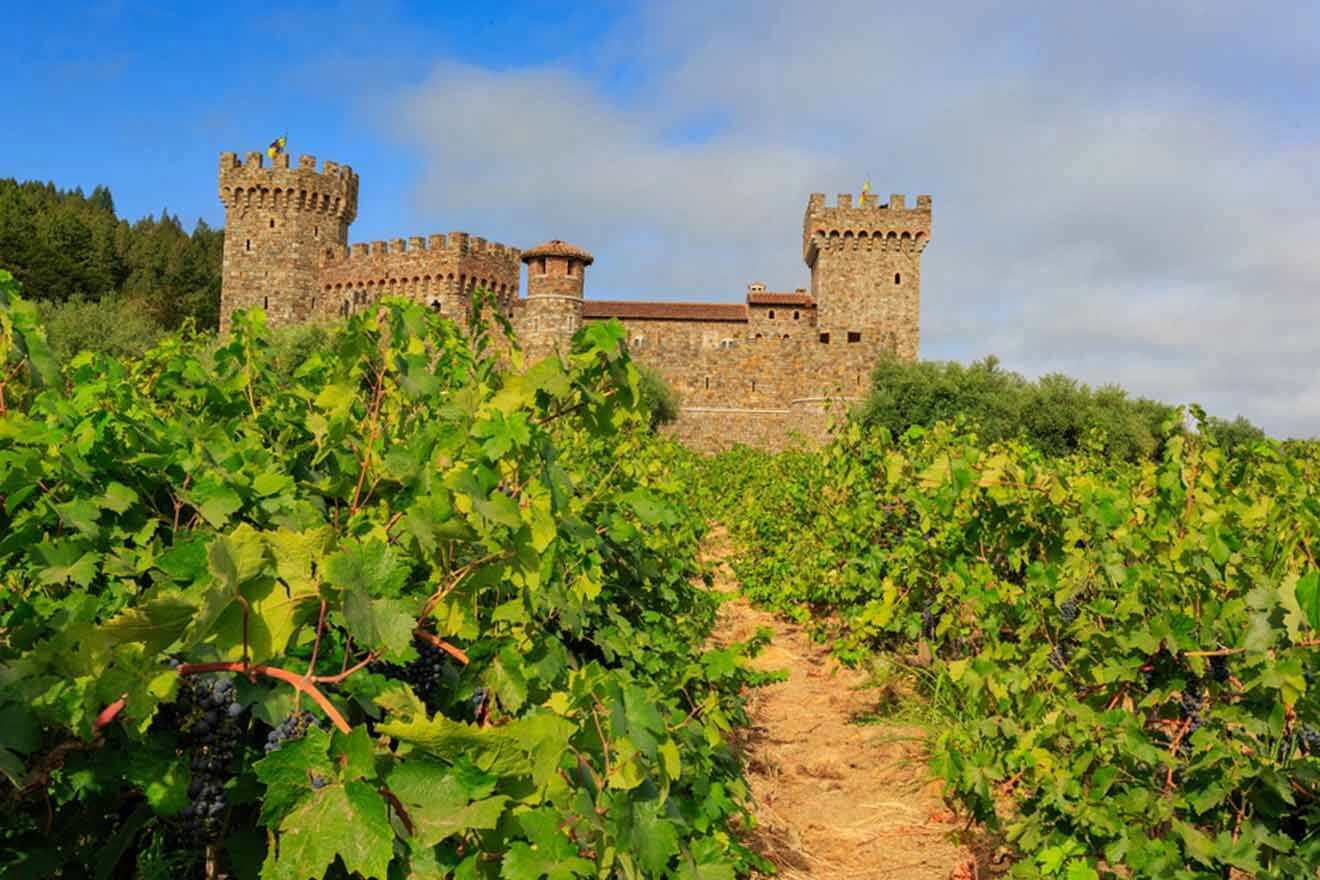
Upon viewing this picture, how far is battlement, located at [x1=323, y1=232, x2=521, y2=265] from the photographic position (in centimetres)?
3434

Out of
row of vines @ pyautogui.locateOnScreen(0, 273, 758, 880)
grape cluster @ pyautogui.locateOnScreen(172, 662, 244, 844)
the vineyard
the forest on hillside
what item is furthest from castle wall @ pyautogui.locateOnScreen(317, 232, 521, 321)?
grape cluster @ pyautogui.locateOnScreen(172, 662, 244, 844)

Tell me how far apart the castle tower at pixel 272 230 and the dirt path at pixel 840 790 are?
33175 mm

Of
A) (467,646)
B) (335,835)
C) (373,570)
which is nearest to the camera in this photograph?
(335,835)

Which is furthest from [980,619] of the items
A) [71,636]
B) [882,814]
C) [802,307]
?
[802,307]

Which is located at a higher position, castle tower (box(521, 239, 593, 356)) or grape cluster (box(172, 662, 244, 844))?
castle tower (box(521, 239, 593, 356))

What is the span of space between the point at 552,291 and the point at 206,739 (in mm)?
33924

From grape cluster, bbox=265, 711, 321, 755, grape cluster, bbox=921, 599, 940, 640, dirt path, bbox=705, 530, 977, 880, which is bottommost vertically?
dirt path, bbox=705, 530, 977, 880

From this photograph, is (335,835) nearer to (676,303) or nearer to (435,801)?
(435,801)

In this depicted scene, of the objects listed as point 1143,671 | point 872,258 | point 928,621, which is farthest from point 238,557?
point 872,258

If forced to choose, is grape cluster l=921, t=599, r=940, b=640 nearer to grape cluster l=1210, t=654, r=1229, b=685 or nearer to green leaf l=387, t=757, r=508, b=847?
grape cluster l=1210, t=654, r=1229, b=685

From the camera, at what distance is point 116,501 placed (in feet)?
7.16

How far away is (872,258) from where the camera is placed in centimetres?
3684

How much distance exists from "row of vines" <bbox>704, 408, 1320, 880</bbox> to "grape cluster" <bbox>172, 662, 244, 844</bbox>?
182 centimetres

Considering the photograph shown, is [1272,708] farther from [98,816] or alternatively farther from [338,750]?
[98,816]
